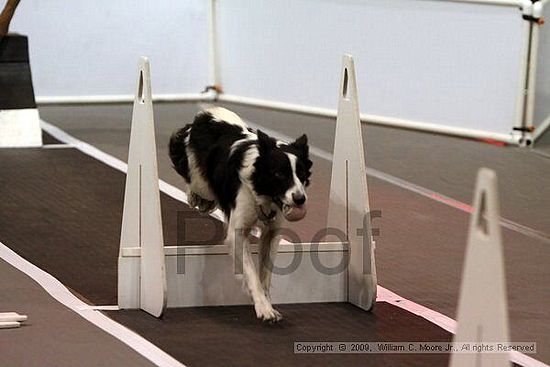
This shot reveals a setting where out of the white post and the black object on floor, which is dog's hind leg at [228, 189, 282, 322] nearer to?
the white post

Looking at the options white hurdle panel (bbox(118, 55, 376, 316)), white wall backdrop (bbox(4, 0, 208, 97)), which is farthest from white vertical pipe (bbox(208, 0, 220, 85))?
white hurdle panel (bbox(118, 55, 376, 316))

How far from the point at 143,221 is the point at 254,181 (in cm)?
48

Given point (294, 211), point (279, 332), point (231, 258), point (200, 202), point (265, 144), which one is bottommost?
point (279, 332)

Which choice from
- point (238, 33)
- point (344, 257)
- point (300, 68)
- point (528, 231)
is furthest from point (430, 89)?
point (344, 257)

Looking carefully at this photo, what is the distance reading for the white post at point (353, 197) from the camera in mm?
4266

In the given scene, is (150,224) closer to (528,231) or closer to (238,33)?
(528,231)

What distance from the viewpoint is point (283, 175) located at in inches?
156

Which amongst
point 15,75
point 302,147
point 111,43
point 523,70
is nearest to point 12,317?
point 302,147

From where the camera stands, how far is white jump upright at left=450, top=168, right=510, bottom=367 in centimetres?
259

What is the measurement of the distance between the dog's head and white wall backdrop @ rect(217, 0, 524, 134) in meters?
4.40

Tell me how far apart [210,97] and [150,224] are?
6.46m

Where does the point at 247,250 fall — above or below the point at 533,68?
below

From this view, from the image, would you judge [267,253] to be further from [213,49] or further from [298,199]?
[213,49]

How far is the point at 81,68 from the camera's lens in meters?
10.2
